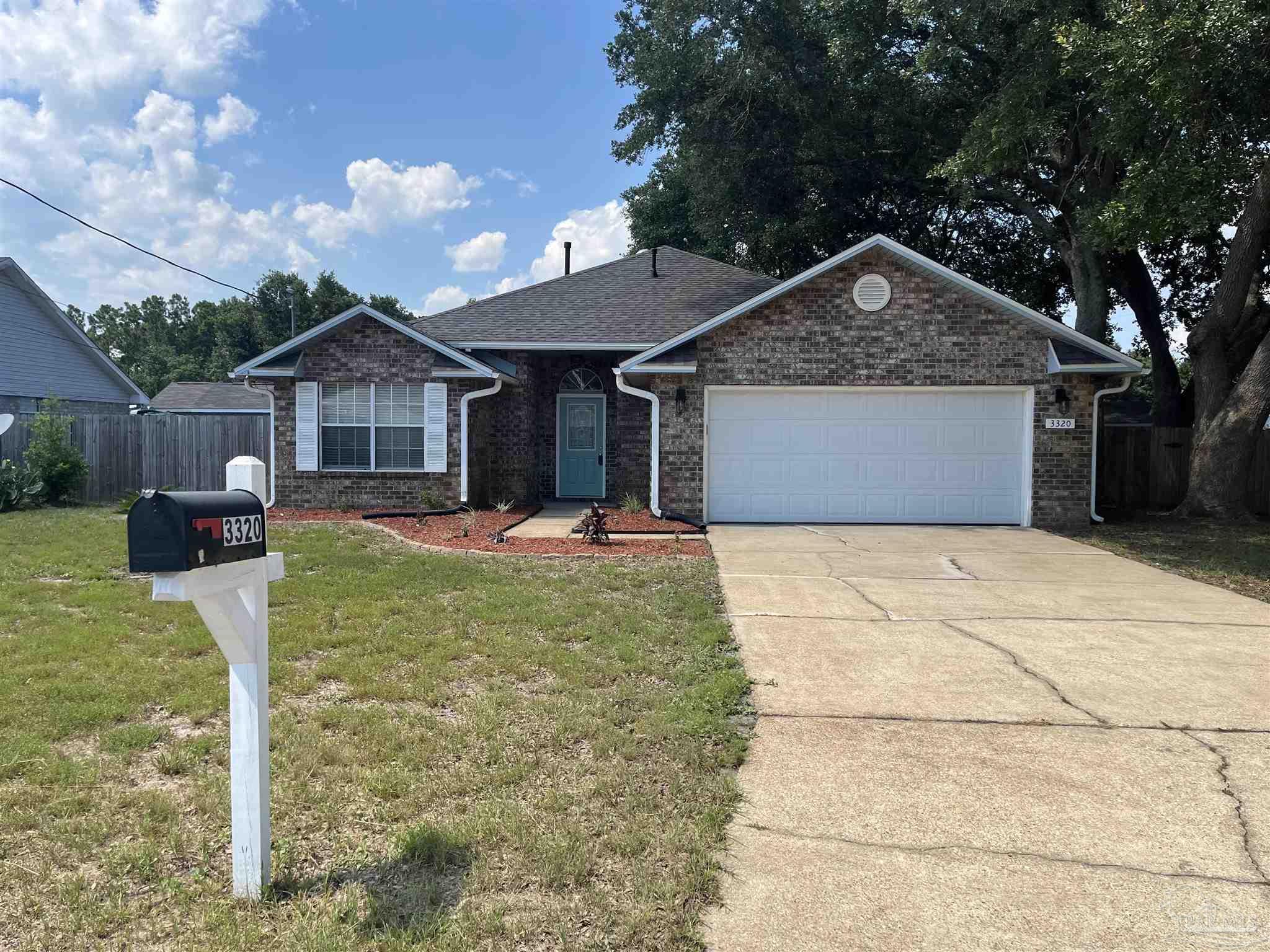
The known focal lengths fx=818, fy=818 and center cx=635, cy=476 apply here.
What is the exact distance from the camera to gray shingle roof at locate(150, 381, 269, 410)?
98.8ft

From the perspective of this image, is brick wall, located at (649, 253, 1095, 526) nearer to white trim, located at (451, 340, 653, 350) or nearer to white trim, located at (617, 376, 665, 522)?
white trim, located at (617, 376, 665, 522)

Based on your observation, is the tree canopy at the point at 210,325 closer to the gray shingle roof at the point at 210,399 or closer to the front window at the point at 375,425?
the gray shingle roof at the point at 210,399

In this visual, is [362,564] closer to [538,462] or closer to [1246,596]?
[538,462]

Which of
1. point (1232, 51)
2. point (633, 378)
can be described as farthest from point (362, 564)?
point (1232, 51)

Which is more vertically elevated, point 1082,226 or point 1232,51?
point 1232,51

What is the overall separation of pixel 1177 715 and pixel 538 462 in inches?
508

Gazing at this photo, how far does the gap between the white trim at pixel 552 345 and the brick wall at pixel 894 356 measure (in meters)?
2.08

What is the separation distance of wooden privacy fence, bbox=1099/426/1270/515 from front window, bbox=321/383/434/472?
13.5 metres

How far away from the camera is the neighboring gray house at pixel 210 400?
29875mm

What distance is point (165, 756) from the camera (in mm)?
3957

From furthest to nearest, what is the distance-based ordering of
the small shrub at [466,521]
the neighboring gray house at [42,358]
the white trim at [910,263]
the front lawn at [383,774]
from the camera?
the neighboring gray house at [42,358]
the white trim at [910,263]
the small shrub at [466,521]
the front lawn at [383,774]

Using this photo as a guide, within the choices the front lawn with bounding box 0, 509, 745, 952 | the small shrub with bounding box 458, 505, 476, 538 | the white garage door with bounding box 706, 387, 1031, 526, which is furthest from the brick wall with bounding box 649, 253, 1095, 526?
the front lawn with bounding box 0, 509, 745, 952

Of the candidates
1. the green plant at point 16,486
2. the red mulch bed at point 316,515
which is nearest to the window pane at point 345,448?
the red mulch bed at point 316,515

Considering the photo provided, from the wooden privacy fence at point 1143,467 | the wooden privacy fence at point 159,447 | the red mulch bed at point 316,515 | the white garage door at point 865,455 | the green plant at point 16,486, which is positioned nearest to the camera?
the white garage door at point 865,455
